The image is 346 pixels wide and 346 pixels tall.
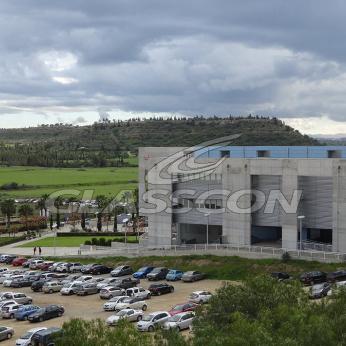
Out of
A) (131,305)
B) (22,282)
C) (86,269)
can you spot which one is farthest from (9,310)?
(86,269)

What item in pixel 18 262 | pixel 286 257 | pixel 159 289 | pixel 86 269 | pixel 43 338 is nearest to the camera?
pixel 43 338

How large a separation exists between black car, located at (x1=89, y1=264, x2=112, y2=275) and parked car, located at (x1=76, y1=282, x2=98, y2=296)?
9383 millimetres

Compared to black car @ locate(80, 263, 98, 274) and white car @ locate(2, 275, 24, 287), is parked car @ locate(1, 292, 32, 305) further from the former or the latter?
black car @ locate(80, 263, 98, 274)

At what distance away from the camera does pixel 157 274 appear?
2360 inches

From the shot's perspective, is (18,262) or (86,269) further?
(18,262)

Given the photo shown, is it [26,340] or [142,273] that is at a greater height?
[142,273]

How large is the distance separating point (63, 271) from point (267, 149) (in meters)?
25.3

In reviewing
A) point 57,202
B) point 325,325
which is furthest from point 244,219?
point 57,202

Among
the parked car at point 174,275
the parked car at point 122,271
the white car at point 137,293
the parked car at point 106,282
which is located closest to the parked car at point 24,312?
the white car at point 137,293

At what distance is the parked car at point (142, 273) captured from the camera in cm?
6159

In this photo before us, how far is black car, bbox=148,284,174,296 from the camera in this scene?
53.3 metres

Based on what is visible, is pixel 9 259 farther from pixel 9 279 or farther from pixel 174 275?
pixel 174 275

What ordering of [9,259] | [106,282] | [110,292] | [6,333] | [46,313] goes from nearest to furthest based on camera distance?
[6,333] → [46,313] → [110,292] → [106,282] → [9,259]

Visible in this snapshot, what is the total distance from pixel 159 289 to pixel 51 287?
1051cm
